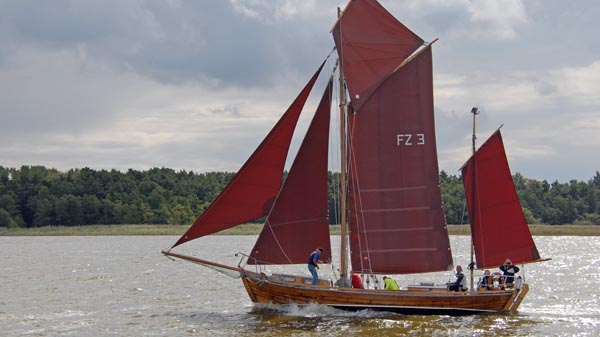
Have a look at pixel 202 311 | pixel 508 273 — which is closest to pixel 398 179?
pixel 508 273

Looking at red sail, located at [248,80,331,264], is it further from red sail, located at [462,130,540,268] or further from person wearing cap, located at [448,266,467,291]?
red sail, located at [462,130,540,268]

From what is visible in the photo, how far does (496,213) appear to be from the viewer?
1447 inches

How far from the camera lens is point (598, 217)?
15712 cm

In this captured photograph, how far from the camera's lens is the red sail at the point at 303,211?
3469 cm

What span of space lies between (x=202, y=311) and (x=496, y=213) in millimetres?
14147

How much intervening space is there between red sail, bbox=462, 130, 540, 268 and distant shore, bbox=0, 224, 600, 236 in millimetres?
80829

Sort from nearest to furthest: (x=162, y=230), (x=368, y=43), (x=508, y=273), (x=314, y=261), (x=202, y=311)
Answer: (x=314, y=261) < (x=368, y=43) < (x=508, y=273) < (x=202, y=311) < (x=162, y=230)

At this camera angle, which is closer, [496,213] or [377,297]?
[377,297]

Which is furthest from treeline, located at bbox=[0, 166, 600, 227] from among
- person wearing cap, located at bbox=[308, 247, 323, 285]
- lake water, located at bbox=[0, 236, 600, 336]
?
person wearing cap, located at bbox=[308, 247, 323, 285]

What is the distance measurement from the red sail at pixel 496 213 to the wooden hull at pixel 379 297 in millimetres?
1936

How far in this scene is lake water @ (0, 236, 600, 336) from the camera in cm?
3241

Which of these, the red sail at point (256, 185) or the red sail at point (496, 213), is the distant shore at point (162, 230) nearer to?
the red sail at point (496, 213)

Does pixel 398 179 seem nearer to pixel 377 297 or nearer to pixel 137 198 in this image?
pixel 377 297

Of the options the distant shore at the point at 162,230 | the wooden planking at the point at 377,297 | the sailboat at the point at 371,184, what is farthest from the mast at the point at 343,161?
the distant shore at the point at 162,230
